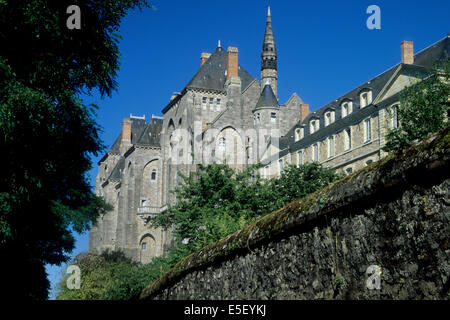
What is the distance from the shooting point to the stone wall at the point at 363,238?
15.9ft

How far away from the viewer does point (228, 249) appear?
912cm

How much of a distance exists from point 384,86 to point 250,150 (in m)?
25.5

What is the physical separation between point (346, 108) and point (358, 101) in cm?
161

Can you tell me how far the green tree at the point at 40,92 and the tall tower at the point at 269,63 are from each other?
195ft

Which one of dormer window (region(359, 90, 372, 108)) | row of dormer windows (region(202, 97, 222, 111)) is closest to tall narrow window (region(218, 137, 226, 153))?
row of dormer windows (region(202, 97, 222, 111))

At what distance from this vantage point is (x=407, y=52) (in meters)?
45.1

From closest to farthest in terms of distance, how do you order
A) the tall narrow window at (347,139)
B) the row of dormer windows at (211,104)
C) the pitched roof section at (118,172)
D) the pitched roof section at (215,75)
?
1. the tall narrow window at (347,139)
2. the row of dormer windows at (211,104)
3. the pitched roof section at (215,75)
4. the pitched roof section at (118,172)

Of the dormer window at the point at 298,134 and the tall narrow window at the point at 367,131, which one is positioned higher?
the dormer window at the point at 298,134

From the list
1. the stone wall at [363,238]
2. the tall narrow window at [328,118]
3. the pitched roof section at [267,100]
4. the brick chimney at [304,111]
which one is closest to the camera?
the stone wall at [363,238]

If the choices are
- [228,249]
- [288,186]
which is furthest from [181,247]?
[228,249]

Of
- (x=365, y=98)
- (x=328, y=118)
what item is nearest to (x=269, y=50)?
(x=328, y=118)

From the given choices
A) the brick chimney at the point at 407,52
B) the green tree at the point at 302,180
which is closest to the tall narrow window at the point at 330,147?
the brick chimney at the point at 407,52

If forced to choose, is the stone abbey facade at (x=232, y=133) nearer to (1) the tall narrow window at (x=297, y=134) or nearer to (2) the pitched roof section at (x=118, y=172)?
(1) the tall narrow window at (x=297, y=134)

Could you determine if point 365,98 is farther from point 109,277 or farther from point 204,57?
point 204,57
